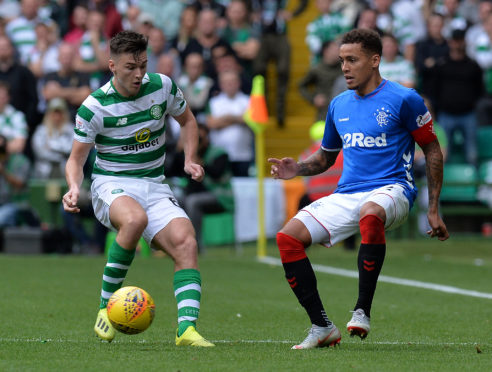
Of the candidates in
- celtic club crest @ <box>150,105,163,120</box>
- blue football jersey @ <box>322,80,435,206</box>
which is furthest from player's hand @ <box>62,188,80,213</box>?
blue football jersey @ <box>322,80,435,206</box>

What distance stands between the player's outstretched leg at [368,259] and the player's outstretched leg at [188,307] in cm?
101

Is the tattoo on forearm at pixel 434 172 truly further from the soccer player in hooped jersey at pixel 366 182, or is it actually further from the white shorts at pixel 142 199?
the white shorts at pixel 142 199

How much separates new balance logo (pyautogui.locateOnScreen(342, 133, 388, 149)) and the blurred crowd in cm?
918

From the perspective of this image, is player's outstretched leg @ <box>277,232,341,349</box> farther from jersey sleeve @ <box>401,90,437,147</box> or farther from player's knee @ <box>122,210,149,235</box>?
jersey sleeve @ <box>401,90,437,147</box>

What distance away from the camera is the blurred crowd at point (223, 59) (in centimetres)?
1753

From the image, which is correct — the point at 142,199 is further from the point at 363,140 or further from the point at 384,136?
the point at 384,136

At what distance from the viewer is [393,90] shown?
7121 millimetres

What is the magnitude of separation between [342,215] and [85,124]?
188 centimetres

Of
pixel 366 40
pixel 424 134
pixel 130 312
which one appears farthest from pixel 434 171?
pixel 130 312

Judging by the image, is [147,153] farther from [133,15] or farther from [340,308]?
[133,15]

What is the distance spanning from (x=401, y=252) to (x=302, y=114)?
17.8 ft

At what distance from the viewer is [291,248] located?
6961 mm

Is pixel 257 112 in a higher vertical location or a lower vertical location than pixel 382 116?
lower

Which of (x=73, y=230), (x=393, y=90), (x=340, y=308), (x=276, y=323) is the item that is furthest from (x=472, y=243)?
(x=393, y=90)
